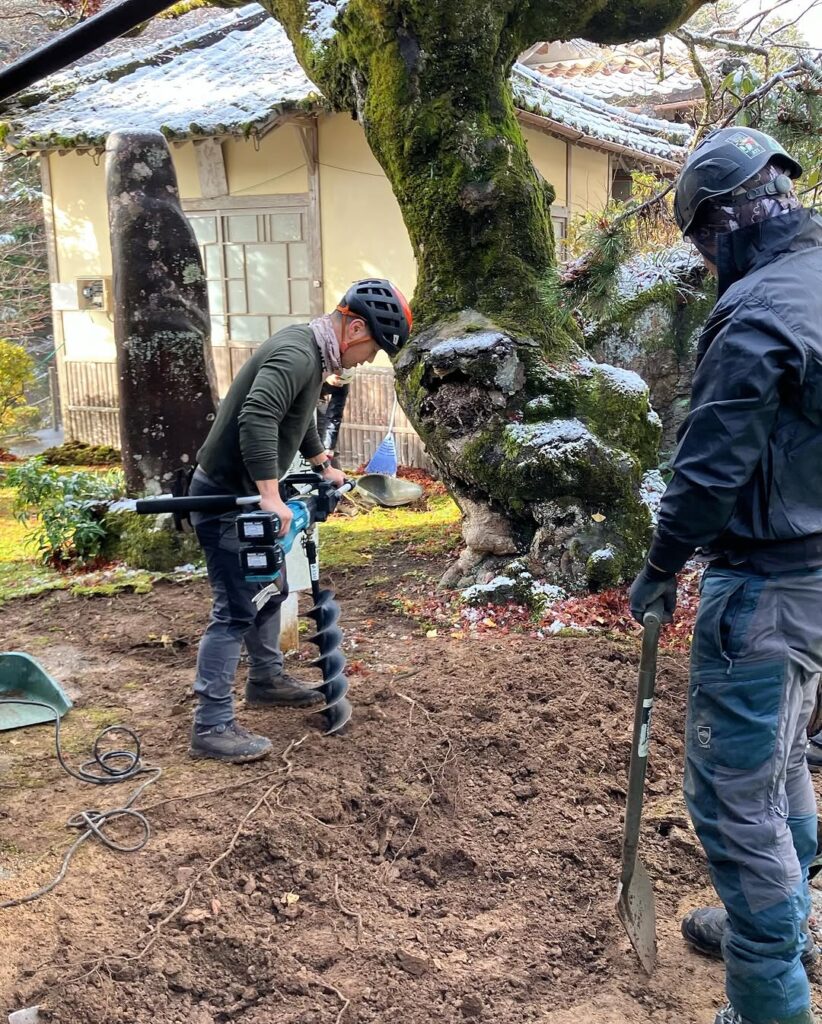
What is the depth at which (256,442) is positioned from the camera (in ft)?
12.0

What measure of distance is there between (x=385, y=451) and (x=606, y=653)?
5.41m

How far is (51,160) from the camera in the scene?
481 inches

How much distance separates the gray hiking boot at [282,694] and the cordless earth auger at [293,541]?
135 mm

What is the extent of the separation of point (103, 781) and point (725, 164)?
328 cm

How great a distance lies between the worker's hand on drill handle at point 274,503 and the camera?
12.1 ft

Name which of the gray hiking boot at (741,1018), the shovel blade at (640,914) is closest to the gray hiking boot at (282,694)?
the shovel blade at (640,914)

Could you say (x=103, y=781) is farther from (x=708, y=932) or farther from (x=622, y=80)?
(x=622, y=80)

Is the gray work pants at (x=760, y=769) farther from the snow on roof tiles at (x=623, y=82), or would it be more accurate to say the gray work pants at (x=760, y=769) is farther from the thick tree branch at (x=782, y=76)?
the snow on roof tiles at (x=623, y=82)

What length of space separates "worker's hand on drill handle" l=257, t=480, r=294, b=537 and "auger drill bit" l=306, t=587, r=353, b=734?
657 millimetres

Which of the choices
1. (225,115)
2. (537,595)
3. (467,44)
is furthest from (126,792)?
(225,115)

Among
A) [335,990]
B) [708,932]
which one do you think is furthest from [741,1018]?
[335,990]

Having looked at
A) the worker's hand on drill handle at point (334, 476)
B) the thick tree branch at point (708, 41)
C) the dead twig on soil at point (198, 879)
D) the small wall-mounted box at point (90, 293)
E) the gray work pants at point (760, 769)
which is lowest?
the dead twig on soil at point (198, 879)

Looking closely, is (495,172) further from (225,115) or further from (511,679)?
(225,115)

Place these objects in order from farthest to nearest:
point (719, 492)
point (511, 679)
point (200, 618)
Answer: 1. point (200, 618)
2. point (511, 679)
3. point (719, 492)
